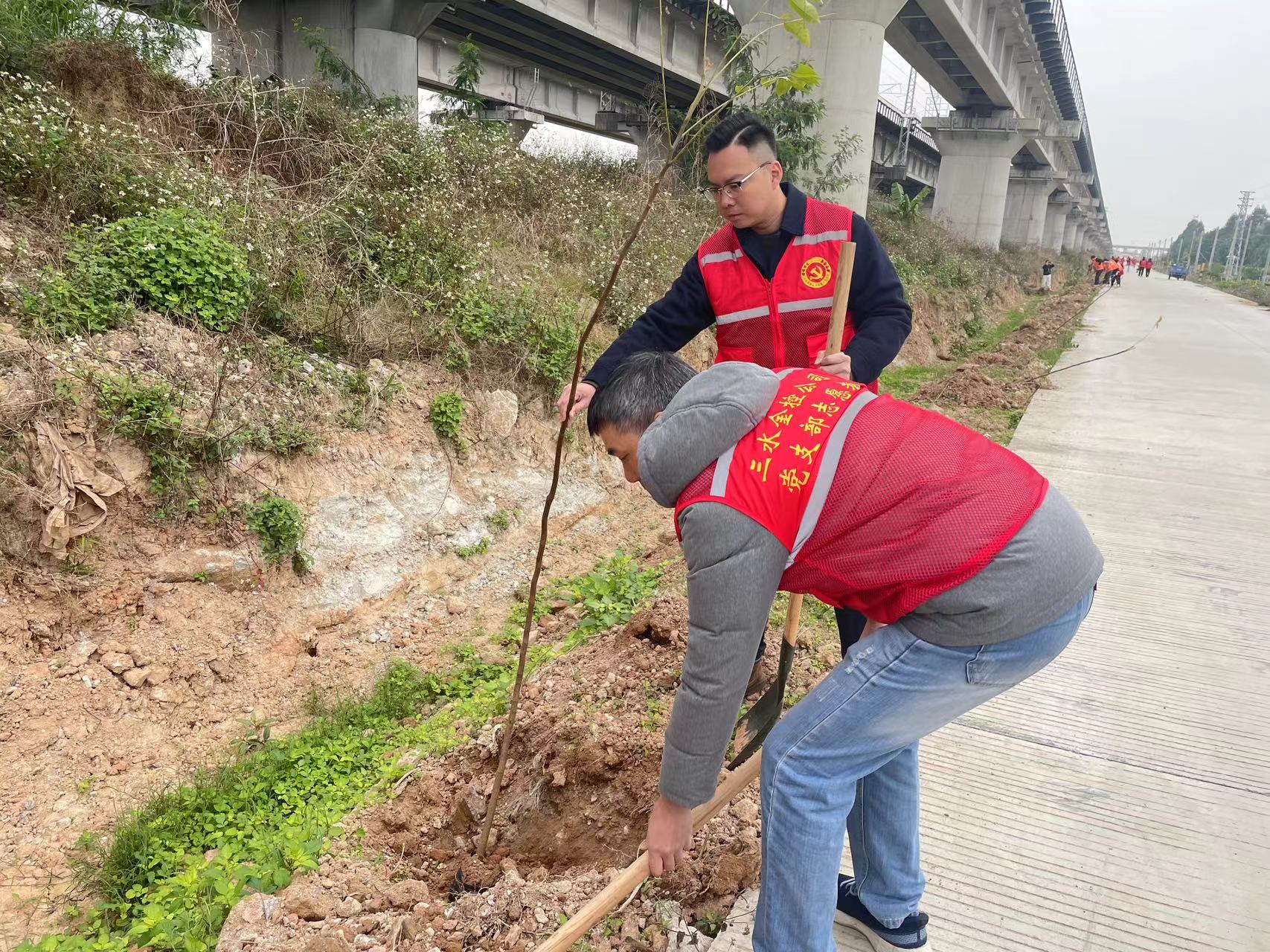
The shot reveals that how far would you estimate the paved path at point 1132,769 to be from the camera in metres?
2.27

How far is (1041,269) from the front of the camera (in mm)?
31375

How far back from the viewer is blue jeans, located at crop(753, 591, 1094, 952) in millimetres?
1562

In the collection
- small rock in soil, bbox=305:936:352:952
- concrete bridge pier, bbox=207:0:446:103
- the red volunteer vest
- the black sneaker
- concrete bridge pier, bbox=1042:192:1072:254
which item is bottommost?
small rock in soil, bbox=305:936:352:952

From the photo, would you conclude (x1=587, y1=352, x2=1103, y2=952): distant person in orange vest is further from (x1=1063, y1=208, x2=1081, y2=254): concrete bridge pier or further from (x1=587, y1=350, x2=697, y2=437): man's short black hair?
(x1=1063, y1=208, x2=1081, y2=254): concrete bridge pier

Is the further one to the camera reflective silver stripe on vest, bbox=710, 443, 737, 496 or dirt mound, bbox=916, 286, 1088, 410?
dirt mound, bbox=916, 286, 1088, 410

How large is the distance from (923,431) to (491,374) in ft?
14.9

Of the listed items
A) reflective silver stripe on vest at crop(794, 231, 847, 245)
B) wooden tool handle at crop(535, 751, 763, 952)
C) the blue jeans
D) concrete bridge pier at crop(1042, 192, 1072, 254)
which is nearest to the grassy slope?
wooden tool handle at crop(535, 751, 763, 952)

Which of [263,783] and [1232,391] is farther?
[1232,391]

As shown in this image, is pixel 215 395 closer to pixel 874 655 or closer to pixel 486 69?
pixel 874 655

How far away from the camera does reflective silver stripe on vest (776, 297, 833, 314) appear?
268 cm

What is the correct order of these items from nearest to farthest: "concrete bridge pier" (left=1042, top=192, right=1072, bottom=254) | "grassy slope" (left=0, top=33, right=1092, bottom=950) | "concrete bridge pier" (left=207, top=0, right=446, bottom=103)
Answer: "grassy slope" (left=0, top=33, right=1092, bottom=950) < "concrete bridge pier" (left=207, top=0, right=446, bottom=103) < "concrete bridge pier" (left=1042, top=192, right=1072, bottom=254)

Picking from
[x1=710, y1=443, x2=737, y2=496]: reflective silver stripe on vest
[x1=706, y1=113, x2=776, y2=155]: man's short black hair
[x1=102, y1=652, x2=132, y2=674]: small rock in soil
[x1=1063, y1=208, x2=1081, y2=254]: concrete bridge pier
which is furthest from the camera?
[x1=1063, y1=208, x2=1081, y2=254]: concrete bridge pier

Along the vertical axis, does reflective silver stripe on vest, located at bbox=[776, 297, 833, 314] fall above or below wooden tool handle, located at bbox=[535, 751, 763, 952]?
above

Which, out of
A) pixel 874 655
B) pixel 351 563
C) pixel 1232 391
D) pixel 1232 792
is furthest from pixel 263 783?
pixel 1232 391
